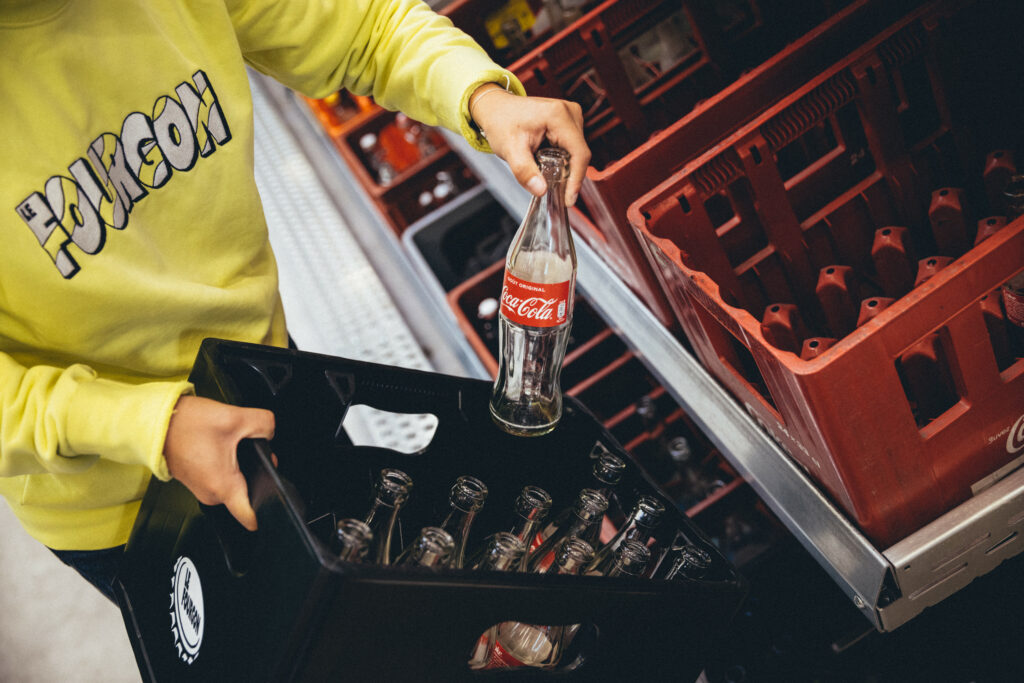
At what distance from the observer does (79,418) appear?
0.96 m

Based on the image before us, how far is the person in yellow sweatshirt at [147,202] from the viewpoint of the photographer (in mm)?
958

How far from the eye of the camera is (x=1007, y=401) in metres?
1.08

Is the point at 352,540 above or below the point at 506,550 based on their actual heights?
above

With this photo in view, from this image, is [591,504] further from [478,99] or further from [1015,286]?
[1015,286]

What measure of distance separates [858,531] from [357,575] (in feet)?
2.21

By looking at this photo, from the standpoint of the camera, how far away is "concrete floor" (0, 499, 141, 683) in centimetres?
246

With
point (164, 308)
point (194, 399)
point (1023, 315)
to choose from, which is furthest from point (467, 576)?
point (1023, 315)

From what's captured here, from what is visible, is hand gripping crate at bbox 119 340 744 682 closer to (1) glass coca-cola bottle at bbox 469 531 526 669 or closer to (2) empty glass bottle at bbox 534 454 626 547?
(2) empty glass bottle at bbox 534 454 626 547

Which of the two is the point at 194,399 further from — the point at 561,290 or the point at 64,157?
the point at 561,290

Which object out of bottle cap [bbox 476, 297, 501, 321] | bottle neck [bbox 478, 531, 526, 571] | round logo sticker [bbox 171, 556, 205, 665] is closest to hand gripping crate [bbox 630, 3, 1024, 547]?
bottle neck [bbox 478, 531, 526, 571]

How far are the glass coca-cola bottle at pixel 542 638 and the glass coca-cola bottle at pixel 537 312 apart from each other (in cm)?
20

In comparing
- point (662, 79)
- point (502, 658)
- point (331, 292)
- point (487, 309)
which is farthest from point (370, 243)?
point (502, 658)

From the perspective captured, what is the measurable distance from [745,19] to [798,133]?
2.49 ft

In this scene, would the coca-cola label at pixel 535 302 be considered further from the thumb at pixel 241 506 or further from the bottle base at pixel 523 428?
the thumb at pixel 241 506
